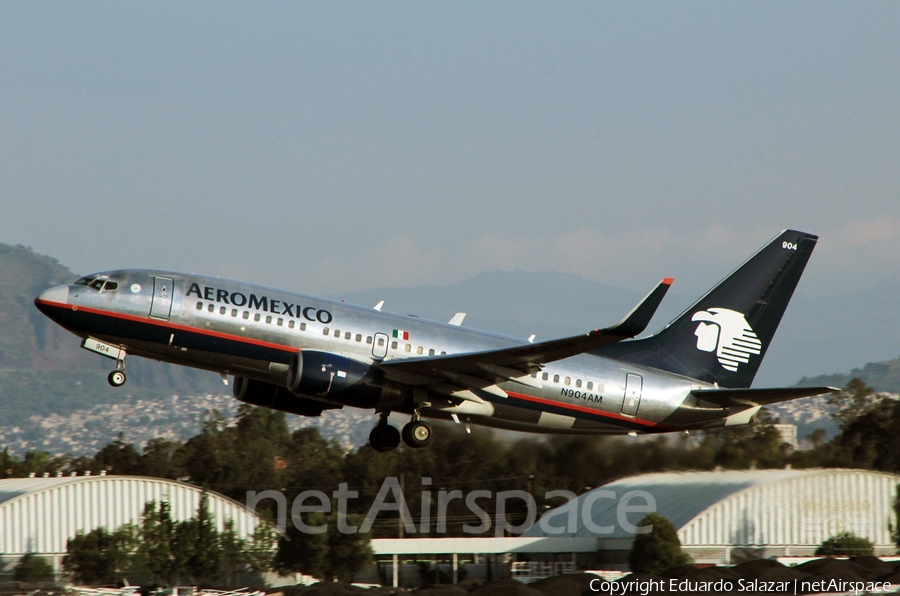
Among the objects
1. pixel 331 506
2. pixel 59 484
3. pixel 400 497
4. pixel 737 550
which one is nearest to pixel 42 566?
pixel 59 484

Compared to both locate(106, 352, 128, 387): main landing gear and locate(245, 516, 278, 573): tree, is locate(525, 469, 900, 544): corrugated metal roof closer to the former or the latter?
locate(245, 516, 278, 573): tree

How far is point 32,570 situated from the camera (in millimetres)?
48938

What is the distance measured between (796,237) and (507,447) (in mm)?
14013

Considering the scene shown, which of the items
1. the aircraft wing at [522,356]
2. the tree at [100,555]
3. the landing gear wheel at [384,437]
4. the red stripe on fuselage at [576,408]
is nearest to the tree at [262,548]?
the tree at [100,555]

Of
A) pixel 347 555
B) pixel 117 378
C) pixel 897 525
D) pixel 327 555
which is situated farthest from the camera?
pixel 327 555

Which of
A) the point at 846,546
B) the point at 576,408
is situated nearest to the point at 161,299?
the point at 576,408

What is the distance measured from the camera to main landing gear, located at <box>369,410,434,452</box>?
31906mm

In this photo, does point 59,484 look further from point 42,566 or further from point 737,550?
point 737,550

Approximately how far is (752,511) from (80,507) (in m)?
32.8

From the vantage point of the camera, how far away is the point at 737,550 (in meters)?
50.8

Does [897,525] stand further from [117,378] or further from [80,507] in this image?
[80,507]

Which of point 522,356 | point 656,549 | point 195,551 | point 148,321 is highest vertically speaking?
point 148,321

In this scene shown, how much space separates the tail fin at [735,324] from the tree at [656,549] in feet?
45.7

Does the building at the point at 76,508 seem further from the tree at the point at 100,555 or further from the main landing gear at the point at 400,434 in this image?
the main landing gear at the point at 400,434
